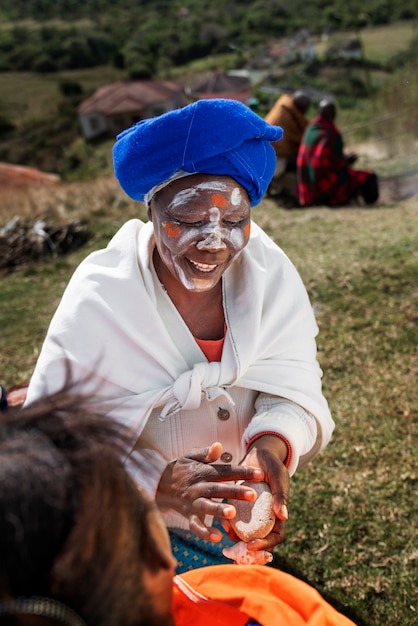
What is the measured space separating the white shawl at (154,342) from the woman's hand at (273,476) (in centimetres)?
22

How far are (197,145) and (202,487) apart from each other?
41.3 inches

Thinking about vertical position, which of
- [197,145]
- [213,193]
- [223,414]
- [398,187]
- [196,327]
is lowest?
[398,187]

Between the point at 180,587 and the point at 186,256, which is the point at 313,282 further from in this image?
the point at 180,587

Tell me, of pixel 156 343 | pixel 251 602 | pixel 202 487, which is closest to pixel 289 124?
pixel 156 343

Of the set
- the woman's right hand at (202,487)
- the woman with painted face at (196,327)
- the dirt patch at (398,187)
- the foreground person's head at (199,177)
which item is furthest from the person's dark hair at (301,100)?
the woman's right hand at (202,487)

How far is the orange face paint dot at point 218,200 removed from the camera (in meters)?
1.92

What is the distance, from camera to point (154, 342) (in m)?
2.02

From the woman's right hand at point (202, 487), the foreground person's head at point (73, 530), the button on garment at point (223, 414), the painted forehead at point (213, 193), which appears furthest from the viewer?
the button on garment at point (223, 414)

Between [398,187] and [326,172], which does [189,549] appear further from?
[398,187]

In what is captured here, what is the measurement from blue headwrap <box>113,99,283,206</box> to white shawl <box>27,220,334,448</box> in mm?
345

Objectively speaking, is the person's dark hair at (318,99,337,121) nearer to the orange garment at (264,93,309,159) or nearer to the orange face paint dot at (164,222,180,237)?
the orange garment at (264,93,309,159)

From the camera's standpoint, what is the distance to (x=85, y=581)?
2.58ft

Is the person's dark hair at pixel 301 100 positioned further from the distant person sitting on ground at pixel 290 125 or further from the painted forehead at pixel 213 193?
the painted forehead at pixel 213 193

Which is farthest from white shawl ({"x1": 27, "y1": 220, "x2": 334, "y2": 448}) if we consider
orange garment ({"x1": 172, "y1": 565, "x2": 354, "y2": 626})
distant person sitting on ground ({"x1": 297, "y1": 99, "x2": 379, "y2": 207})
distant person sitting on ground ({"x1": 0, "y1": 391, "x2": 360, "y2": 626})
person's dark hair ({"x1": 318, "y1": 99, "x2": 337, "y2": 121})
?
person's dark hair ({"x1": 318, "y1": 99, "x2": 337, "y2": 121})
